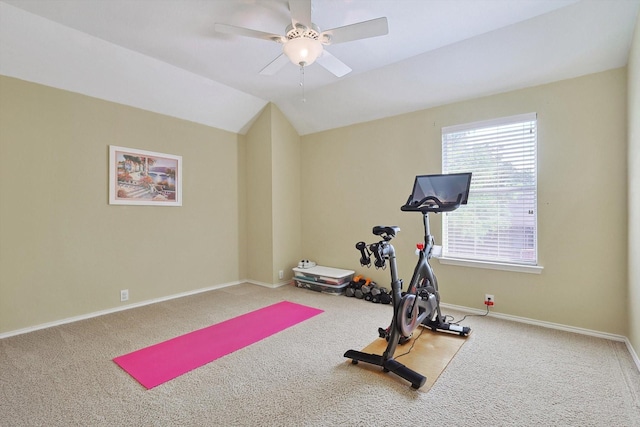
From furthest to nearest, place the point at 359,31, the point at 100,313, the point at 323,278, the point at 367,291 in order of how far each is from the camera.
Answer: the point at 323,278 < the point at 367,291 < the point at 100,313 < the point at 359,31

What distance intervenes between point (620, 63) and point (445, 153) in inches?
64.0

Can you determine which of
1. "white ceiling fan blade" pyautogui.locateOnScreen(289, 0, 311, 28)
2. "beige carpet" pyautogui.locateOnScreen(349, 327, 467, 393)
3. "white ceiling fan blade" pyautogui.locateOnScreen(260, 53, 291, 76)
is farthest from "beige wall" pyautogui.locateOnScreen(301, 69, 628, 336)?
"white ceiling fan blade" pyautogui.locateOnScreen(289, 0, 311, 28)

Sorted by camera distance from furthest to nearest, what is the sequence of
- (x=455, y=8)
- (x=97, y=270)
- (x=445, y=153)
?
(x=445, y=153)
(x=97, y=270)
(x=455, y=8)

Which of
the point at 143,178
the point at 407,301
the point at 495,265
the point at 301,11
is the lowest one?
the point at 407,301

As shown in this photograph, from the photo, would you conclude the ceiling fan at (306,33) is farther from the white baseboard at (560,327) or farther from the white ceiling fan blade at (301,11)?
the white baseboard at (560,327)

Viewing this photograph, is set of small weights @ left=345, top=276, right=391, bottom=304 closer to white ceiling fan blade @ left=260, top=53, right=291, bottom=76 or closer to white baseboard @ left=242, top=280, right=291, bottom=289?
white baseboard @ left=242, top=280, right=291, bottom=289

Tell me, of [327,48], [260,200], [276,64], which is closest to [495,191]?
[327,48]

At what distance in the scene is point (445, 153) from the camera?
368 cm

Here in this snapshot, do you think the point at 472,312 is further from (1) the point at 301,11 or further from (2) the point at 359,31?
(1) the point at 301,11

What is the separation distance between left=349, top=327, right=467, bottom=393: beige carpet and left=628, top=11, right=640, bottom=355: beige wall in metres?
1.28

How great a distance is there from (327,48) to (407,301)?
102 inches

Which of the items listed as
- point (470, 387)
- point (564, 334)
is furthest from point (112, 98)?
Answer: point (564, 334)

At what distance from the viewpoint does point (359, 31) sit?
2260 mm

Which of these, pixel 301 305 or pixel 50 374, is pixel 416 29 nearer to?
pixel 301 305
